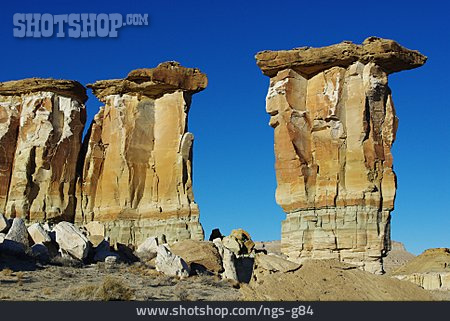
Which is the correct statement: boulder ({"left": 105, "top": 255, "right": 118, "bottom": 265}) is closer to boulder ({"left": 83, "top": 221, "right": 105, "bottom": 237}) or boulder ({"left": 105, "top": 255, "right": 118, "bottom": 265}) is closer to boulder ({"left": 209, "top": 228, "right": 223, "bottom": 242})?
boulder ({"left": 83, "top": 221, "right": 105, "bottom": 237})

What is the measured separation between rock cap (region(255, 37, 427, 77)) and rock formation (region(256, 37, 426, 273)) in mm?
47

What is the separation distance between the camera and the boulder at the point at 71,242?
20.2 metres

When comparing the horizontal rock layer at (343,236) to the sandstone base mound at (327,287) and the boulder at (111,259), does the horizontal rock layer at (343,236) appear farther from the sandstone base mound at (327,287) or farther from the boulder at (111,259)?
the sandstone base mound at (327,287)

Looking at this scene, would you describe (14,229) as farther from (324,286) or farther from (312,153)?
(312,153)

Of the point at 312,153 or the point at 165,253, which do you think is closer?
the point at 165,253

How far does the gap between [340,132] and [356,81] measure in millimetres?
2549

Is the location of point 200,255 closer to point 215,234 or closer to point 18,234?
point 18,234

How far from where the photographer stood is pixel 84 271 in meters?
19.0

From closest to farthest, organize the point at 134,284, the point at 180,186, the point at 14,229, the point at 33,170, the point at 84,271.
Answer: the point at 134,284, the point at 84,271, the point at 14,229, the point at 180,186, the point at 33,170

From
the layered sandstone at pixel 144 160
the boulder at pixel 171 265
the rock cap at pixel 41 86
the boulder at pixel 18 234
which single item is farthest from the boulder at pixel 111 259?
the rock cap at pixel 41 86

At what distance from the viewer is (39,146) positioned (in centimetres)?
4197

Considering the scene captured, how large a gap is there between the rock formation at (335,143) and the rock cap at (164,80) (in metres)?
7.06

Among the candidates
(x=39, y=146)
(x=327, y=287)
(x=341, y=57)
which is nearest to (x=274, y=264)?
(x=327, y=287)
